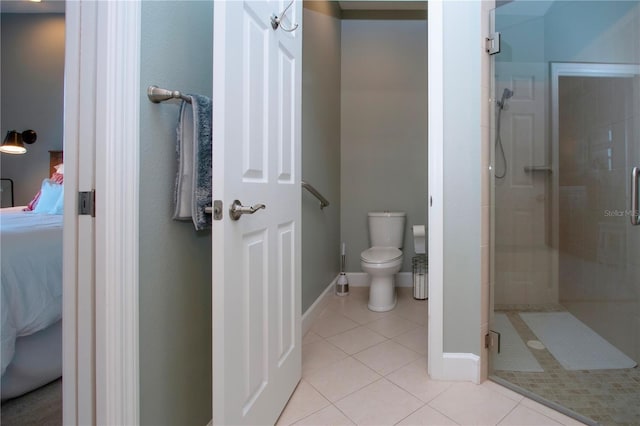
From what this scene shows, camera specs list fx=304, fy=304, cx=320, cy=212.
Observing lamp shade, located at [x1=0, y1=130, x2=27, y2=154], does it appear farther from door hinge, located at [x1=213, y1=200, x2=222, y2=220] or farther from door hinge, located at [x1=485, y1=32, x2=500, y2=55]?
door hinge, located at [x1=485, y1=32, x2=500, y2=55]

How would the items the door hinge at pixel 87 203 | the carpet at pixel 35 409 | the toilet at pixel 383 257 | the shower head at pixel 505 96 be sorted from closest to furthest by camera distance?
1. the door hinge at pixel 87 203
2. the carpet at pixel 35 409
3. the shower head at pixel 505 96
4. the toilet at pixel 383 257

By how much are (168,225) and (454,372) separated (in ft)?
4.92

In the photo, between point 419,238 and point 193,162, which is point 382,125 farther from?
point 193,162

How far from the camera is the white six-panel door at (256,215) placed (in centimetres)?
87

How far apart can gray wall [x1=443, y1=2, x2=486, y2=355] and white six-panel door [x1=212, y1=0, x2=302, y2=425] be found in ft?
2.45

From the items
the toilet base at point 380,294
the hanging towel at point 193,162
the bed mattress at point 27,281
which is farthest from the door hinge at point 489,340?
the bed mattress at point 27,281

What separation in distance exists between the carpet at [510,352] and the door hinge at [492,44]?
4.39 ft

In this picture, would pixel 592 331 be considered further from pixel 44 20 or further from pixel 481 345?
pixel 44 20

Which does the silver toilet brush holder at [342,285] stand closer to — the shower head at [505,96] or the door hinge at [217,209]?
the shower head at [505,96]

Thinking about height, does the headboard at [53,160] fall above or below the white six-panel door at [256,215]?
above

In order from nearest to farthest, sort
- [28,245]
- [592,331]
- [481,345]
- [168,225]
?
[168,225]
[28,245]
[481,345]
[592,331]

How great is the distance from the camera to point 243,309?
0.99 m

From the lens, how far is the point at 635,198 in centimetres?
139

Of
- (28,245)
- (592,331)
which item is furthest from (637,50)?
(28,245)
